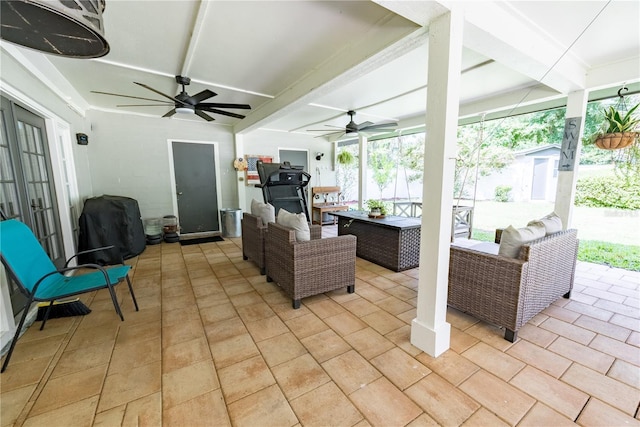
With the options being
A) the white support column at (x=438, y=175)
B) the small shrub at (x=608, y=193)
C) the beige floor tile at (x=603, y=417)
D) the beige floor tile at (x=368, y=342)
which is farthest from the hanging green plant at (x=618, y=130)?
the beige floor tile at (x=368, y=342)

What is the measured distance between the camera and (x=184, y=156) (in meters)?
5.40

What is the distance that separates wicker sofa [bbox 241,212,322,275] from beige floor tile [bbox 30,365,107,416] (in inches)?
70.6

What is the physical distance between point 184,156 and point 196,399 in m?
5.07

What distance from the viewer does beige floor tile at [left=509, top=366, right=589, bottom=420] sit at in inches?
53.7

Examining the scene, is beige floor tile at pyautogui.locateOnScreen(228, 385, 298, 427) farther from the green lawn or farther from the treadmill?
the green lawn

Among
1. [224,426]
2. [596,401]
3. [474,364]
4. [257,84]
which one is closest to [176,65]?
[257,84]

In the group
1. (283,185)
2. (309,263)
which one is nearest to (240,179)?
(283,185)

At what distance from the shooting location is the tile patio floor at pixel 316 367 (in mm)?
1338

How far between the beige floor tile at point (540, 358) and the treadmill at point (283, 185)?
310 cm

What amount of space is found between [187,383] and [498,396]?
71.7 inches

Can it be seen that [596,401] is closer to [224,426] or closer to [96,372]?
[224,426]

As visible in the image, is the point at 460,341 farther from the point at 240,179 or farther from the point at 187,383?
the point at 240,179

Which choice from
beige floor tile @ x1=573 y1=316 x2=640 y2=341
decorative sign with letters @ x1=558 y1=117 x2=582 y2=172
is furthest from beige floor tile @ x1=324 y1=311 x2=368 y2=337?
decorative sign with letters @ x1=558 y1=117 x2=582 y2=172

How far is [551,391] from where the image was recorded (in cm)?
147
